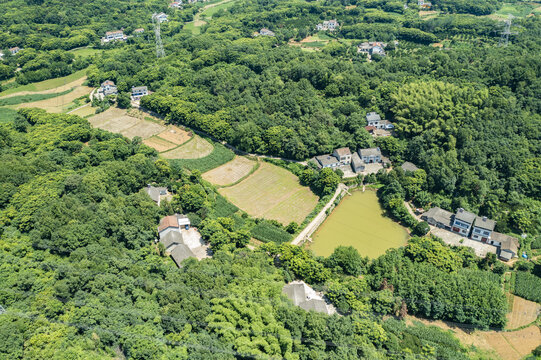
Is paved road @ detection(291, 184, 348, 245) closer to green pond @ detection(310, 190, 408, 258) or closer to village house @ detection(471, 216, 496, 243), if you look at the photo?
green pond @ detection(310, 190, 408, 258)

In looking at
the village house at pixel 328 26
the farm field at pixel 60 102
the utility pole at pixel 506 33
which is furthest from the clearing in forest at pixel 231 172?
the village house at pixel 328 26

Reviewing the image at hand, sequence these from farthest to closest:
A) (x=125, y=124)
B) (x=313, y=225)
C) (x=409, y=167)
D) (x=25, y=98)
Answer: (x=25, y=98), (x=125, y=124), (x=409, y=167), (x=313, y=225)

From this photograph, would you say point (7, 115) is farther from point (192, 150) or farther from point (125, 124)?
point (192, 150)

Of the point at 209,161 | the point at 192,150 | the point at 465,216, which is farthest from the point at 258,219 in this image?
the point at 465,216

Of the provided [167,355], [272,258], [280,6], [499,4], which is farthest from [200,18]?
[167,355]

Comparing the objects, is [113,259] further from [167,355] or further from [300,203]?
[300,203]

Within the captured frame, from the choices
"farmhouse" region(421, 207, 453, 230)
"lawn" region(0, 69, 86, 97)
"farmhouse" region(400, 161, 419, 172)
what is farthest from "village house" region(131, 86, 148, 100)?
"farmhouse" region(421, 207, 453, 230)
